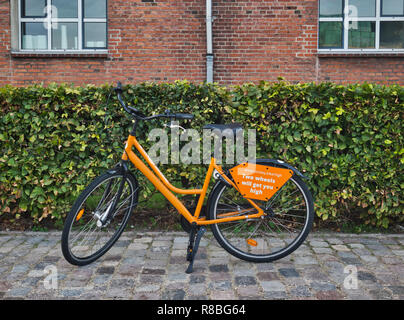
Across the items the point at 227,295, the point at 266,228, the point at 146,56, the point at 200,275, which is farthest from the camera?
the point at 146,56

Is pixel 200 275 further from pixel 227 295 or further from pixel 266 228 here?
pixel 266 228

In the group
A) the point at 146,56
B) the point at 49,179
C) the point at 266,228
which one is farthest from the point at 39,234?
the point at 146,56

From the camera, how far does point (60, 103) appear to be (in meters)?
4.23

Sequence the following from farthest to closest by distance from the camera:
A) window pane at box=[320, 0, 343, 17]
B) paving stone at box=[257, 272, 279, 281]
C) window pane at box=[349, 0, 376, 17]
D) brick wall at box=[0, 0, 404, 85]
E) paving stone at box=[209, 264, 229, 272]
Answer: window pane at box=[349, 0, 376, 17]
window pane at box=[320, 0, 343, 17]
brick wall at box=[0, 0, 404, 85]
paving stone at box=[209, 264, 229, 272]
paving stone at box=[257, 272, 279, 281]

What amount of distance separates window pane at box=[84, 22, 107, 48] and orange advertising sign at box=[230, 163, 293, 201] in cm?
645

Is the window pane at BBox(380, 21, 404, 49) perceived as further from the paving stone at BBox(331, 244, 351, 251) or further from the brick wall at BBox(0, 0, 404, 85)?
the paving stone at BBox(331, 244, 351, 251)

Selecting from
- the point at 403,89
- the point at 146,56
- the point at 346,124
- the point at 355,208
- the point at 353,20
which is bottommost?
the point at 355,208

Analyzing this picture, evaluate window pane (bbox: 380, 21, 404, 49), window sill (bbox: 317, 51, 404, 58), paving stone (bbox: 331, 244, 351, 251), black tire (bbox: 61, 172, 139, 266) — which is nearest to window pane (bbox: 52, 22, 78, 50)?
window sill (bbox: 317, 51, 404, 58)

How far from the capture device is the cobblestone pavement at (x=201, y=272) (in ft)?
9.54

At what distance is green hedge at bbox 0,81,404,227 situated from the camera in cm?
412

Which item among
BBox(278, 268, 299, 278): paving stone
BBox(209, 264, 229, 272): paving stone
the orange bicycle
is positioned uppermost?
the orange bicycle

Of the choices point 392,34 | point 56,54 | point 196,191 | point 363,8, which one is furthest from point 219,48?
point 196,191

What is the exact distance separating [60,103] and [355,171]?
3096mm

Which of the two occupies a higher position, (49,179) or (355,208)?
(49,179)
